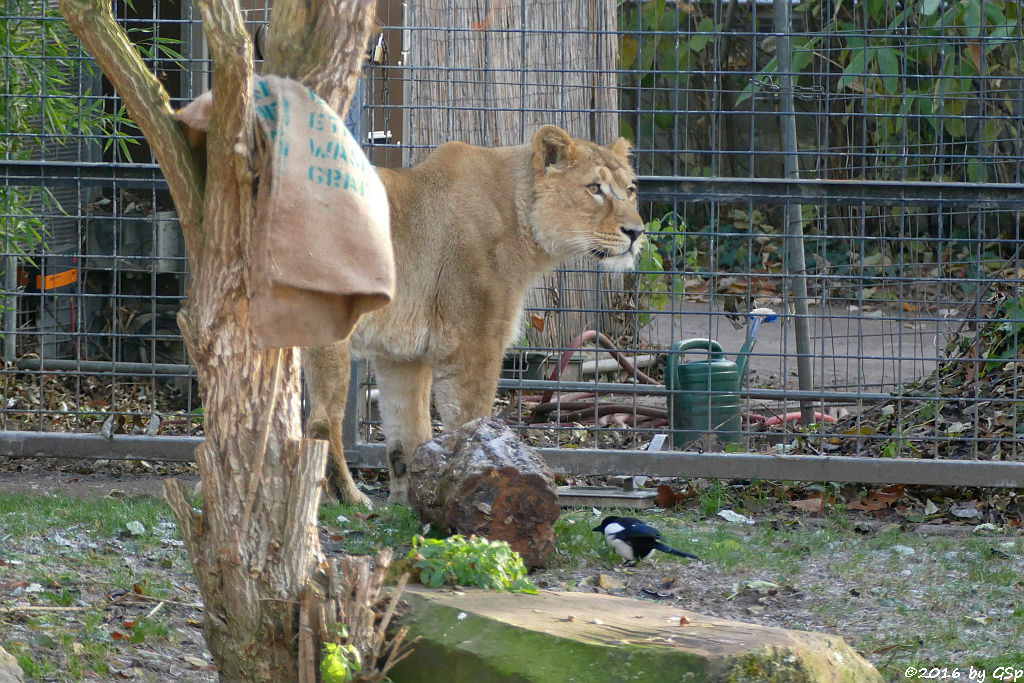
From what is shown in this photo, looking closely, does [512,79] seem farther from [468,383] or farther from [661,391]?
[468,383]

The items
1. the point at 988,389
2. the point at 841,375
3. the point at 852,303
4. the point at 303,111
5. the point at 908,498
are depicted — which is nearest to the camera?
the point at 303,111

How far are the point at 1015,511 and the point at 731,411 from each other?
1762 mm

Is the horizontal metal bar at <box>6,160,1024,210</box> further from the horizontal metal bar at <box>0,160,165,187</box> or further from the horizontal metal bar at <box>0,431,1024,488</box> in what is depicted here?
the horizontal metal bar at <box>0,431,1024,488</box>

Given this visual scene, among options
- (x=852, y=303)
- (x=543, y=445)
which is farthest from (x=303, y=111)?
(x=852, y=303)

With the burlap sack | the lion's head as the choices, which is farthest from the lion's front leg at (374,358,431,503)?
the burlap sack

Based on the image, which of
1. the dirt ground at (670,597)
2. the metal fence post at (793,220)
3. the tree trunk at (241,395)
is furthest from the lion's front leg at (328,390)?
the metal fence post at (793,220)

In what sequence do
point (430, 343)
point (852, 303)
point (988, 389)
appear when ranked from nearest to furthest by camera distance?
point (430, 343) < point (988, 389) < point (852, 303)

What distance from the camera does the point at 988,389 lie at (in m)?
7.10

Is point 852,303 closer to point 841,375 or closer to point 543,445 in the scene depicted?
point 841,375

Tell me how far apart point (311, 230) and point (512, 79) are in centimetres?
556

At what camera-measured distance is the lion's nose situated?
240 inches

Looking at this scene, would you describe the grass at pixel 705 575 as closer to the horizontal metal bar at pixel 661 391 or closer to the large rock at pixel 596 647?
the horizontal metal bar at pixel 661 391

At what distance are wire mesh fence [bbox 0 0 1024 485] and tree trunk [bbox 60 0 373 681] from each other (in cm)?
307

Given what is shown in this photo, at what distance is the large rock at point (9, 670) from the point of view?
117 inches
